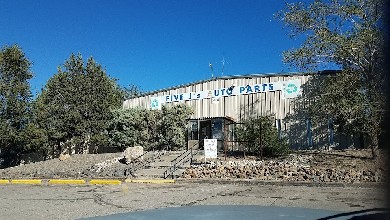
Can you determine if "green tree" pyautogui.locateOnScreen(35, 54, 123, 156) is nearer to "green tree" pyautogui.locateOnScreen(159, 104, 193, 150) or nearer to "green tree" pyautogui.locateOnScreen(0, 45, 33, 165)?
"green tree" pyautogui.locateOnScreen(0, 45, 33, 165)

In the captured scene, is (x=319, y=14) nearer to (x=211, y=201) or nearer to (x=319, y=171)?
(x=319, y=171)

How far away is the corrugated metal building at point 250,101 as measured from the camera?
88.3 feet

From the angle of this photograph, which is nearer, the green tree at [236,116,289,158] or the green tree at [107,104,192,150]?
the green tree at [236,116,289,158]

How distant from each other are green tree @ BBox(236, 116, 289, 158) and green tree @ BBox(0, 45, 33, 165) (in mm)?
21013

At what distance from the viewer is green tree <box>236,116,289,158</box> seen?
20484 millimetres

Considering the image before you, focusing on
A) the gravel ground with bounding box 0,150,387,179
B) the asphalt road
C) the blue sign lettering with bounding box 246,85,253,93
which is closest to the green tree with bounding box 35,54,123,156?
the gravel ground with bounding box 0,150,387,179

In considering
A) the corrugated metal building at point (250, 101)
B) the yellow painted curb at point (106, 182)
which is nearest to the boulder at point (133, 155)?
the yellow painted curb at point (106, 182)

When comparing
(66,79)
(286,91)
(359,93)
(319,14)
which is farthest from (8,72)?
(359,93)

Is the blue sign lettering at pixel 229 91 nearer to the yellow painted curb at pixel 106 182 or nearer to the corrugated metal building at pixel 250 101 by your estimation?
the corrugated metal building at pixel 250 101

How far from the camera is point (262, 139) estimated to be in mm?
20891

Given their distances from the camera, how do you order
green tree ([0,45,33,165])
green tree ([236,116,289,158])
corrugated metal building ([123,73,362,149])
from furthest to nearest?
green tree ([0,45,33,165]), corrugated metal building ([123,73,362,149]), green tree ([236,116,289,158])

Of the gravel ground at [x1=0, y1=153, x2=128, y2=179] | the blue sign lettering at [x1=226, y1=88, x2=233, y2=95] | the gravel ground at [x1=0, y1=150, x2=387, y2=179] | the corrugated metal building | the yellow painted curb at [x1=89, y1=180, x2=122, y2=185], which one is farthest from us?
the blue sign lettering at [x1=226, y1=88, x2=233, y2=95]

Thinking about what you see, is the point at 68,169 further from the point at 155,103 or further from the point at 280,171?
the point at 155,103

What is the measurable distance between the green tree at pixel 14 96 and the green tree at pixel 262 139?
21.0m
